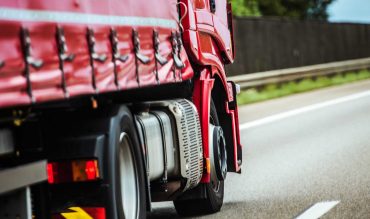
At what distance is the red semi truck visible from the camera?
218 inches

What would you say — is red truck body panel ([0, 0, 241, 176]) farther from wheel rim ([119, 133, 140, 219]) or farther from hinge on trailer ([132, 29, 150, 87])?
wheel rim ([119, 133, 140, 219])

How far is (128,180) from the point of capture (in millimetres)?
7344

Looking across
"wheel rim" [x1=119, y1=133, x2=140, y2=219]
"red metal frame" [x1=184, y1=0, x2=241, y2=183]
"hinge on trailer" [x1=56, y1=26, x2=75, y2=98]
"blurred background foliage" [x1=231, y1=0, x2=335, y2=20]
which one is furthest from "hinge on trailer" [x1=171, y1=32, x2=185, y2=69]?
"blurred background foliage" [x1=231, y1=0, x2=335, y2=20]

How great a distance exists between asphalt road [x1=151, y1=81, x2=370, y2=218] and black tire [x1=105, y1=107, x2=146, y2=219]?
2.21 metres

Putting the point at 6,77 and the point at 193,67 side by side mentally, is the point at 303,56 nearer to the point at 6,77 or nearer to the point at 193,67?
the point at 193,67

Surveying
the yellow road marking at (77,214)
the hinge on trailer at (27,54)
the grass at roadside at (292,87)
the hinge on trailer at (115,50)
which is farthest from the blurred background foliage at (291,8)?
the hinge on trailer at (27,54)

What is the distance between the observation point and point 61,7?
5.91m

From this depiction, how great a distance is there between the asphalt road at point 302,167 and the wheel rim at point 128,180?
7.38 ft

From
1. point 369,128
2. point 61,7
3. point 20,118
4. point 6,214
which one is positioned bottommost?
point 369,128

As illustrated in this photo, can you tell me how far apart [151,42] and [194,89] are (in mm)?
1766

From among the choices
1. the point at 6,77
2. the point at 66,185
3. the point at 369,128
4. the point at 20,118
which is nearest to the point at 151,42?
the point at 66,185

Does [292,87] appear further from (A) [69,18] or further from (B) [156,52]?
(A) [69,18]

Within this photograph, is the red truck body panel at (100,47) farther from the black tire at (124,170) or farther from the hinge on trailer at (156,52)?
the black tire at (124,170)

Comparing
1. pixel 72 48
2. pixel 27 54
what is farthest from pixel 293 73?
pixel 27 54
